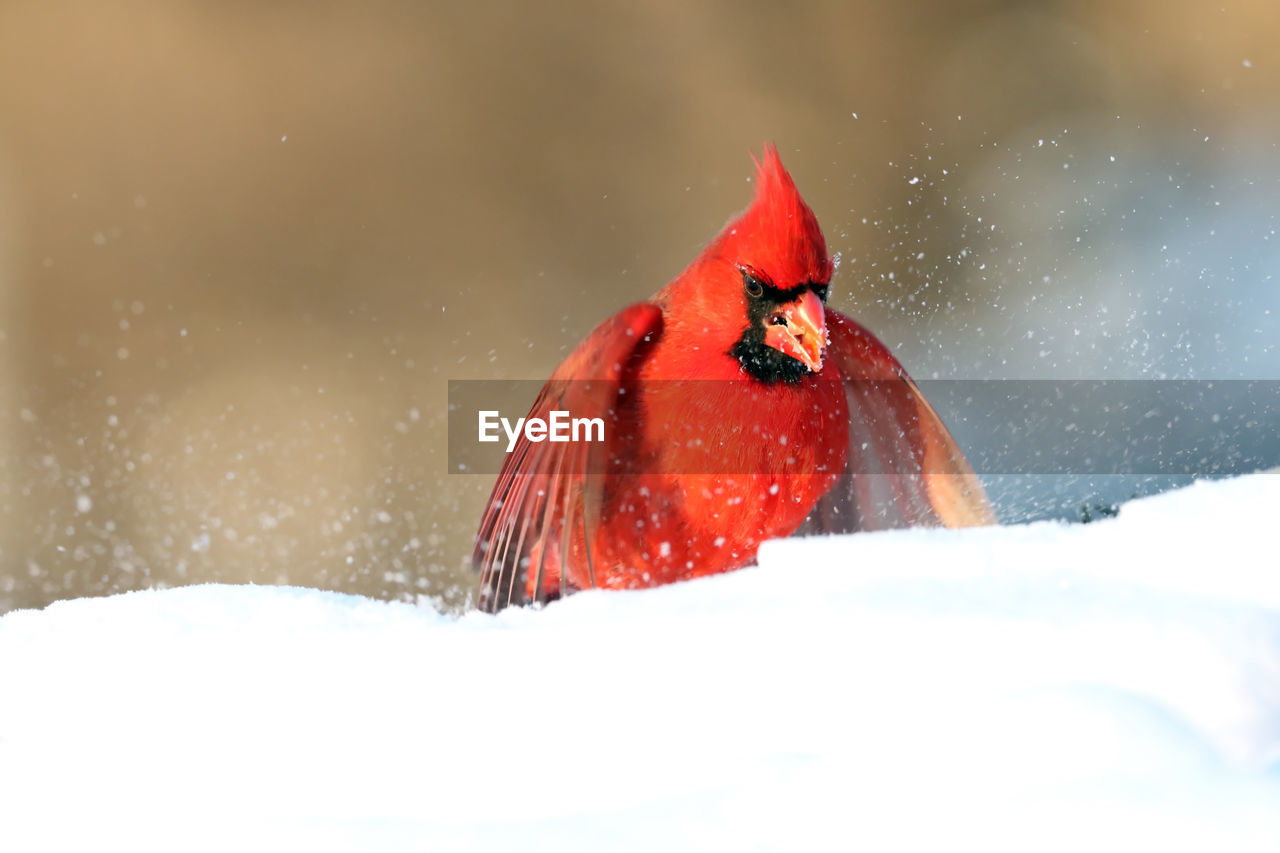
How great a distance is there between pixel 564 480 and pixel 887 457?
1.97 ft

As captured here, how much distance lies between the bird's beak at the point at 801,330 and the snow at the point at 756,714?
44 centimetres

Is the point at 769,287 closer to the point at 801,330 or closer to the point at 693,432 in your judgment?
the point at 801,330

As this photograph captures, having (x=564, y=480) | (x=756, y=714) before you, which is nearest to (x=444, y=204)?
(x=564, y=480)

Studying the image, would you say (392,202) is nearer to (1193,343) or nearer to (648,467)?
(648,467)

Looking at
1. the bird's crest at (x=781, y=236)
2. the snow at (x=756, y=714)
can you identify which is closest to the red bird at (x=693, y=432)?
the bird's crest at (x=781, y=236)

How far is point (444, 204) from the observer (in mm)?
2258

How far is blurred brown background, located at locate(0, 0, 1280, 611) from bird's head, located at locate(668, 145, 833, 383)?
788 mm

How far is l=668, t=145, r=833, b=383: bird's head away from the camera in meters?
1.34

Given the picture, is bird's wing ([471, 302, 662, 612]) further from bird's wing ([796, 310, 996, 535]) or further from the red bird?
bird's wing ([796, 310, 996, 535])

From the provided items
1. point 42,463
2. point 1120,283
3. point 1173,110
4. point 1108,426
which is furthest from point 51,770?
point 1173,110

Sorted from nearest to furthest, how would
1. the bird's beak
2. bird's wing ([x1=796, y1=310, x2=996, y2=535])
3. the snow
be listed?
the snow → the bird's beak → bird's wing ([x1=796, y1=310, x2=996, y2=535])

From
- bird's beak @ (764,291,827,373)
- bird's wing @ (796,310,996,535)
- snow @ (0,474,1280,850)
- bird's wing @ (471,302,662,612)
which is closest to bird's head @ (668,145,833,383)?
bird's beak @ (764,291,827,373)

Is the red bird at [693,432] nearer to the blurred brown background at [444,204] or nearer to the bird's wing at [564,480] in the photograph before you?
the bird's wing at [564,480]

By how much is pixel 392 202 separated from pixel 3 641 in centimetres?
141
